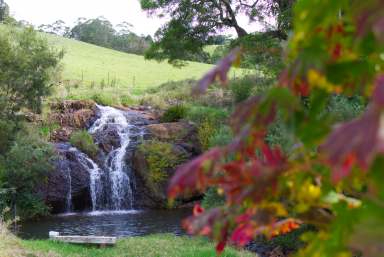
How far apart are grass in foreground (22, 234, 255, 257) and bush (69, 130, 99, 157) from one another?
26.7 ft

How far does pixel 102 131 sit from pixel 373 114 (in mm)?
20553

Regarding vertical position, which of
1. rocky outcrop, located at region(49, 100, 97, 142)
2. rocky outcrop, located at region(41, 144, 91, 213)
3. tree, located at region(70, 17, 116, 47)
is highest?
tree, located at region(70, 17, 116, 47)

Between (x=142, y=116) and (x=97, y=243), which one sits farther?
(x=142, y=116)

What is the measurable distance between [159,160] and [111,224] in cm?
406

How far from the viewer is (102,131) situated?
68.2 feet

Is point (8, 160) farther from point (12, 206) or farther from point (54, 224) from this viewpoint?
point (54, 224)

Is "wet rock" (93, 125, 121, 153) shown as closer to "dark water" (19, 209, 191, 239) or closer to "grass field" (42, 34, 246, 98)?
"dark water" (19, 209, 191, 239)

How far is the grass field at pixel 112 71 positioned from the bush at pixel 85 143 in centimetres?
780

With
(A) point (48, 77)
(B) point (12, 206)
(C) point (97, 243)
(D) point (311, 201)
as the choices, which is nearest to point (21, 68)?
(A) point (48, 77)

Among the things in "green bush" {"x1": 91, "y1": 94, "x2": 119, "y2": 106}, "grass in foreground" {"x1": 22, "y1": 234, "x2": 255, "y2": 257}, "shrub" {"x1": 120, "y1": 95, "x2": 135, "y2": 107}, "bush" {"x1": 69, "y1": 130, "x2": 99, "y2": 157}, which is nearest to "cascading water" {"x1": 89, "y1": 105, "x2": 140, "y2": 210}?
"bush" {"x1": 69, "y1": 130, "x2": 99, "y2": 157}

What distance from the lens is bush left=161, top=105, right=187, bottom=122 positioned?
22.3 metres

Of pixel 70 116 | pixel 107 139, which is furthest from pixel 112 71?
pixel 107 139

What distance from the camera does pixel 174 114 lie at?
73.5 feet

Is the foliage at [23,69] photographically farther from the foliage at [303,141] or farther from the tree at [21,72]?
the foliage at [303,141]
